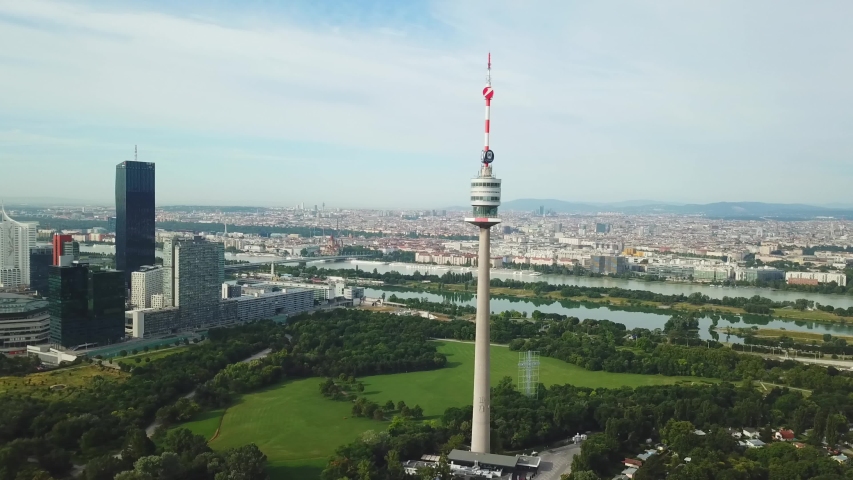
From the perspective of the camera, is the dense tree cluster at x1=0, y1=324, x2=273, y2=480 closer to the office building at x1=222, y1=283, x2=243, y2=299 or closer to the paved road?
the paved road

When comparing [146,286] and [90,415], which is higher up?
[146,286]

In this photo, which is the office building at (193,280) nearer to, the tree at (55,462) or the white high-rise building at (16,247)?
the white high-rise building at (16,247)

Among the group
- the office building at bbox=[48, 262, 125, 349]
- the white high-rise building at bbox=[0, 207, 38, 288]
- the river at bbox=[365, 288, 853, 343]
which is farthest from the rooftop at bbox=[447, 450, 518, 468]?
the white high-rise building at bbox=[0, 207, 38, 288]

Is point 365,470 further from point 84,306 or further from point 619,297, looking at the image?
point 619,297

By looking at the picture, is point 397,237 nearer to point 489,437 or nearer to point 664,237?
point 664,237

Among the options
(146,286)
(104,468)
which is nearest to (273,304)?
(146,286)

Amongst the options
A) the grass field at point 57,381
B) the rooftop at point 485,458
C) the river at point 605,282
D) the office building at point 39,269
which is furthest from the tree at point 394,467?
the river at point 605,282
